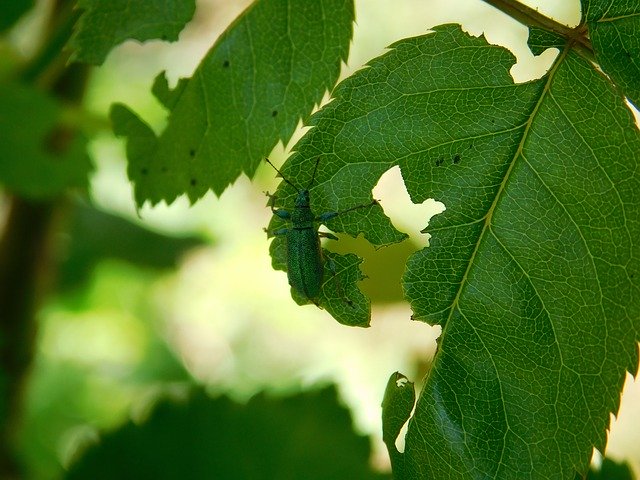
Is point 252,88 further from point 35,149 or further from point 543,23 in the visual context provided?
point 35,149

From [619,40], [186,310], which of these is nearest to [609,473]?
[619,40]

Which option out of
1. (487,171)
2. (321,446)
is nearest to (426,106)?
(487,171)

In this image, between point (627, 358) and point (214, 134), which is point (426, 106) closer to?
point (214, 134)

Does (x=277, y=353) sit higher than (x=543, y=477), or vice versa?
(x=277, y=353)

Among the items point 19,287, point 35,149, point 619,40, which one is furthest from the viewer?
point 19,287

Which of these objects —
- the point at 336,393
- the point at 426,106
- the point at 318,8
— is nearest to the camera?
the point at 426,106

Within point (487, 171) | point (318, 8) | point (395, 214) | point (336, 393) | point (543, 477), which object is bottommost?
point (543, 477)

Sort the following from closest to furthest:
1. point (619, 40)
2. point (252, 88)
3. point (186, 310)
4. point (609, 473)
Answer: point (619, 40) < point (252, 88) < point (609, 473) < point (186, 310)
